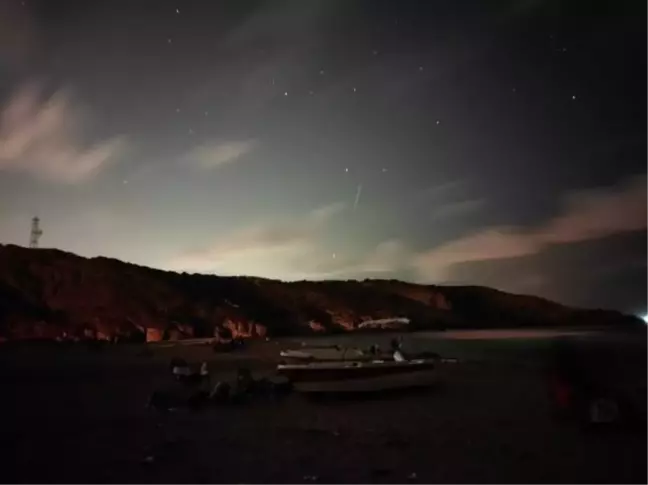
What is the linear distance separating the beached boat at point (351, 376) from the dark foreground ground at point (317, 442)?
438 mm

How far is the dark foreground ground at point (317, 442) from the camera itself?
8.24m

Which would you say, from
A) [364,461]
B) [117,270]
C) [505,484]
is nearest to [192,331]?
[117,270]

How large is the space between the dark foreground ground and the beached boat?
1.44 ft

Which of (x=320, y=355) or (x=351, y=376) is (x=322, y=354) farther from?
(x=351, y=376)

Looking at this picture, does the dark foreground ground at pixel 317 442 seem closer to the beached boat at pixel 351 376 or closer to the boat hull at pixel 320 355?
the beached boat at pixel 351 376

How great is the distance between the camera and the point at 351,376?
1546cm

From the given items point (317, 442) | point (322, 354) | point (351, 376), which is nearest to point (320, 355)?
point (322, 354)

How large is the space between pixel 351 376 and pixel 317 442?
17.1 ft

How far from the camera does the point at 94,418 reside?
13.6 meters

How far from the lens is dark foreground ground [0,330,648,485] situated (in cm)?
824

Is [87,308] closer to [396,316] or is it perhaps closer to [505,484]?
[396,316]

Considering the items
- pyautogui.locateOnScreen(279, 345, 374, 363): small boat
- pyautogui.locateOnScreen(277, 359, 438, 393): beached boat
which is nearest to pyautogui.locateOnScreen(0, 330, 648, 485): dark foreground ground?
pyautogui.locateOnScreen(277, 359, 438, 393): beached boat

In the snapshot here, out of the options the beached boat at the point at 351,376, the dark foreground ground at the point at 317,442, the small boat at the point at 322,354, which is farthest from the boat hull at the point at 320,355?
the dark foreground ground at the point at 317,442

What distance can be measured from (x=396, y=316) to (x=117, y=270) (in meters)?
7.76
